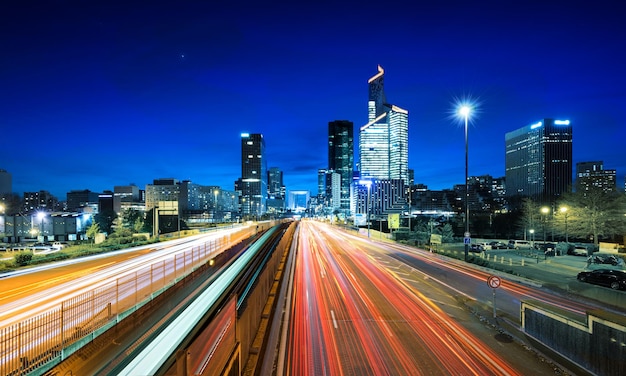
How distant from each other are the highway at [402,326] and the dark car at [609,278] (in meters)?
6.23

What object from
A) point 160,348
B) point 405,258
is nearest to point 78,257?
point 160,348

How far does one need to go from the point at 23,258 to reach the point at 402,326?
92.6 ft

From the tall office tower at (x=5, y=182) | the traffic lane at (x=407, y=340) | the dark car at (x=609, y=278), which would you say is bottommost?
the dark car at (x=609, y=278)

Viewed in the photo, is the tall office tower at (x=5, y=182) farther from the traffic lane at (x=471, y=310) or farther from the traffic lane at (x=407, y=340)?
the traffic lane at (x=407, y=340)

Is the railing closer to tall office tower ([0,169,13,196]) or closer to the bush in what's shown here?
the bush

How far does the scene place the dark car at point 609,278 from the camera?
20625mm

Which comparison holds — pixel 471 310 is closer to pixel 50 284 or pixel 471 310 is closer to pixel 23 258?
pixel 50 284

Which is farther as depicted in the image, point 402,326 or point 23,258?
point 23,258

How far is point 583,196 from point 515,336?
155ft

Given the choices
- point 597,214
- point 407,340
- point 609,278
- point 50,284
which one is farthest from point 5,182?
point 597,214

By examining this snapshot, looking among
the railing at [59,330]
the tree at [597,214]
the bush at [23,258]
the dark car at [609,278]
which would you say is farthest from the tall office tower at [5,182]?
the tree at [597,214]

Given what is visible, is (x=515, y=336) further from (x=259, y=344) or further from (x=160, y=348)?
(x=160, y=348)

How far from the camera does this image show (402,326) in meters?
12.6

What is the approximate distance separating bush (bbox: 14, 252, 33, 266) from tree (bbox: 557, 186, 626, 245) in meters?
60.0
